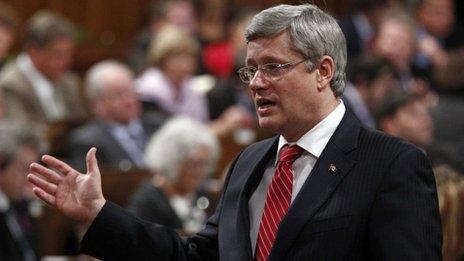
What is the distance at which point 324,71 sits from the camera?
2484 mm

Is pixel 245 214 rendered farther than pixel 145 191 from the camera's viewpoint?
No

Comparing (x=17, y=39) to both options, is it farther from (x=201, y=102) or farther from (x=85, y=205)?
(x=85, y=205)

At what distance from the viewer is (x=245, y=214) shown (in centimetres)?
256

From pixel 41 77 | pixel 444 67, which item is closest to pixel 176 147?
pixel 41 77

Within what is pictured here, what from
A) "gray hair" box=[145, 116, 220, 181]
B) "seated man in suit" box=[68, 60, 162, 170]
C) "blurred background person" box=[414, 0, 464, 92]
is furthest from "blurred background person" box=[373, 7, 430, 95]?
"gray hair" box=[145, 116, 220, 181]

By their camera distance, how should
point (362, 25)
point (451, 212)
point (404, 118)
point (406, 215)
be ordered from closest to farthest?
1. point (406, 215)
2. point (451, 212)
3. point (404, 118)
4. point (362, 25)

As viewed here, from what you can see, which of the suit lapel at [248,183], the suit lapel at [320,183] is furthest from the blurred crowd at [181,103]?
the suit lapel at [320,183]

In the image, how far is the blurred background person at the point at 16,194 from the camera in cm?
461

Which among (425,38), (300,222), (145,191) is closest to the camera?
(300,222)

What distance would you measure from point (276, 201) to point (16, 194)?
2.52 m

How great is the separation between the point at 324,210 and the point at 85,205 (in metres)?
0.55

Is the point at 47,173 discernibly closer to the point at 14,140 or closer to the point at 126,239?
the point at 126,239

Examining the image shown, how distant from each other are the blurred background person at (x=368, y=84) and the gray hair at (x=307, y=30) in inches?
173

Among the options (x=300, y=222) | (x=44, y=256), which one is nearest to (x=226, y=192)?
(x=300, y=222)
